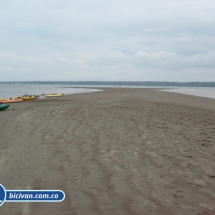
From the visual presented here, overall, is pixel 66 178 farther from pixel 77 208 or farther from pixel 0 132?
pixel 0 132

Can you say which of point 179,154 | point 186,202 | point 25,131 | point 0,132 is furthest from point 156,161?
point 0,132

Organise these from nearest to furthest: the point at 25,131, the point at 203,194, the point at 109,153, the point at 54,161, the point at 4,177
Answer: the point at 203,194 → the point at 4,177 → the point at 54,161 → the point at 109,153 → the point at 25,131

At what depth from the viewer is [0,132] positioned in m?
9.40

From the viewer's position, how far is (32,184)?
4539 millimetres

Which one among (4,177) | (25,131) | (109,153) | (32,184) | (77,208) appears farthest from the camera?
(25,131)

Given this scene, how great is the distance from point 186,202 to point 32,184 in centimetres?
266

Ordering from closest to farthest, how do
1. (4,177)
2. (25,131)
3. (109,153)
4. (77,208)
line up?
(77,208) < (4,177) < (109,153) < (25,131)

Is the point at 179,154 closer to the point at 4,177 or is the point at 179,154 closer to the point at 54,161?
the point at 54,161

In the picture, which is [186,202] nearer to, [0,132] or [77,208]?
[77,208]

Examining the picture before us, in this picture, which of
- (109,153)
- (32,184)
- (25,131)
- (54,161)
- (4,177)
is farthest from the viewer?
(25,131)

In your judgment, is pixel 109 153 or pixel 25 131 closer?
pixel 109 153

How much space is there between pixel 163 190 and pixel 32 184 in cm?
233

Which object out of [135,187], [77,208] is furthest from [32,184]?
[135,187]

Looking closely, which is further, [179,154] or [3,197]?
[179,154]
